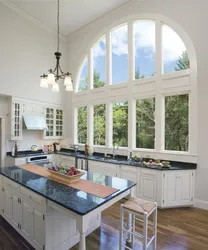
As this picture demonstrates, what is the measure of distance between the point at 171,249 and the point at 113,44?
5.15m

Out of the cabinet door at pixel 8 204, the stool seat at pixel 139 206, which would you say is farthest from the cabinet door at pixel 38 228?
the stool seat at pixel 139 206

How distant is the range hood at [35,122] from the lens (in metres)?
4.78

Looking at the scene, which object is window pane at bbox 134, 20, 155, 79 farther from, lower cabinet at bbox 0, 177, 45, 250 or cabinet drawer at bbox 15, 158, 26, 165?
cabinet drawer at bbox 15, 158, 26, 165

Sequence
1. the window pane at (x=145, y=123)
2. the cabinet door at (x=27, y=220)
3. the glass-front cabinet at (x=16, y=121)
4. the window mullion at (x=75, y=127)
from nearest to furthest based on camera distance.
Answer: the cabinet door at (x=27, y=220), the window pane at (x=145, y=123), the glass-front cabinet at (x=16, y=121), the window mullion at (x=75, y=127)

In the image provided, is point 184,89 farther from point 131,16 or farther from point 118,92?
point 131,16

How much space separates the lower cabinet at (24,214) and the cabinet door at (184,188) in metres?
2.73

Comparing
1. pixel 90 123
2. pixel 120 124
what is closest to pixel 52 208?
pixel 120 124

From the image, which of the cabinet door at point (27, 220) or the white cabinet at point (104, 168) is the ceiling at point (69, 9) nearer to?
the white cabinet at point (104, 168)

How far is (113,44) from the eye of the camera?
5086 millimetres

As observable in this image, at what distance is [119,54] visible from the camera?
4930mm

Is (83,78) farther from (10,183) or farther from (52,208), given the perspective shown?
(52,208)

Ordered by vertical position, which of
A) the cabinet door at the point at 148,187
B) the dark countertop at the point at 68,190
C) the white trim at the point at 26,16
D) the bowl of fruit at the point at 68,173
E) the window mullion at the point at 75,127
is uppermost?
the white trim at the point at 26,16

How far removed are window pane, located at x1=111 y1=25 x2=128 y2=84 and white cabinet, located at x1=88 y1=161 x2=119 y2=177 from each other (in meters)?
2.40

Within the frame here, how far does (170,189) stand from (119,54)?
3927 mm
